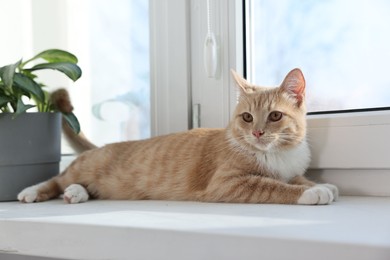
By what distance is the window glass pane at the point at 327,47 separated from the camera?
3.96ft

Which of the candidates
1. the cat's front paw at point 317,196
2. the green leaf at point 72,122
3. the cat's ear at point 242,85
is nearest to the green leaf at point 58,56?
the green leaf at point 72,122

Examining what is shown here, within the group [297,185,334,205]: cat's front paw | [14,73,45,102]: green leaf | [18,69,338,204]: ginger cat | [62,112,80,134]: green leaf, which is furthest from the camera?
[62,112,80,134]: green leaf

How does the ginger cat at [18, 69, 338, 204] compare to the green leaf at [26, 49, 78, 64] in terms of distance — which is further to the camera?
the green leaf at [26, 49, 78, 64]

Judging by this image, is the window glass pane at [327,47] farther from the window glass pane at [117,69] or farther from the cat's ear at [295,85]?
the window glass pane at [117,69]

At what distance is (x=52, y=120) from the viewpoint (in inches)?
54.5

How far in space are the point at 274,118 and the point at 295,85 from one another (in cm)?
10

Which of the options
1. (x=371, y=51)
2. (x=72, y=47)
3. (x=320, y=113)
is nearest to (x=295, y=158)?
(x=320, y=113)

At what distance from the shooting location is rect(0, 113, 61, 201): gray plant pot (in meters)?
1.31

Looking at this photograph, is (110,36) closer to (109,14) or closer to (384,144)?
(109,14)

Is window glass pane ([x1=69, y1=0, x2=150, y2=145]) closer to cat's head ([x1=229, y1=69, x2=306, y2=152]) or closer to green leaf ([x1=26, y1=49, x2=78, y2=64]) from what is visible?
green leaf ([x1=26, y1=49, x2=78, y2=64])

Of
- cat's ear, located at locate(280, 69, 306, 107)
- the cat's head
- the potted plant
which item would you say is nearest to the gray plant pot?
the potted plant

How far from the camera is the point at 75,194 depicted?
124 cm

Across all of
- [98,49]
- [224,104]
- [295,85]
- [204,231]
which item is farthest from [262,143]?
[98,49]

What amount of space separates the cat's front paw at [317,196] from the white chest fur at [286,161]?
0.57 feet
